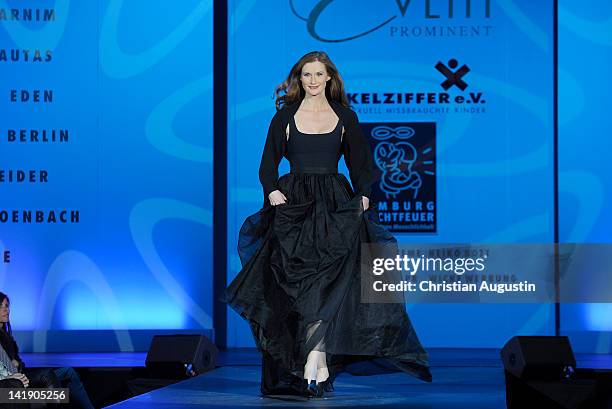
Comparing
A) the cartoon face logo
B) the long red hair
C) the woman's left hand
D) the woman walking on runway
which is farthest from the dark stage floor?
the cartoon face logo

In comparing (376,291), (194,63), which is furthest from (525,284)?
(376,291)

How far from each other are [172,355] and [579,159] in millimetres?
3585

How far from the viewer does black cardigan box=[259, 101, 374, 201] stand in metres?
4.07

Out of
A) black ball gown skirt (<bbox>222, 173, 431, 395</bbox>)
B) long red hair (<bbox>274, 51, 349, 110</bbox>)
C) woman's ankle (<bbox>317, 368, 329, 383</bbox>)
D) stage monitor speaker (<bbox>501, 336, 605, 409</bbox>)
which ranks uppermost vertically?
long red hair (<bbox>274, 51, 349, 110</bbox>)

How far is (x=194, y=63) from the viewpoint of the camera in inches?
286

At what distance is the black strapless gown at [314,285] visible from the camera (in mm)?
3807

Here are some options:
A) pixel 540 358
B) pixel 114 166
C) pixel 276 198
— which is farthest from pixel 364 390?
pixel 114 166

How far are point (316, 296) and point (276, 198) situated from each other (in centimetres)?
46

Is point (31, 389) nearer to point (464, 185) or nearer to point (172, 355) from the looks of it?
point (172, 355)

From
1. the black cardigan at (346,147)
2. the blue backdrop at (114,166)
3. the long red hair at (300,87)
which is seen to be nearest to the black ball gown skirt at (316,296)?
the black cardigan at (346,147)

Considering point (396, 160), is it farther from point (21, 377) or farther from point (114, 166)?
point (21, 377)

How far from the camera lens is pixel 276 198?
3.99 m

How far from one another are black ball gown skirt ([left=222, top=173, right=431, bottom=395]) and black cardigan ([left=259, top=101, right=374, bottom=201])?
116 mm

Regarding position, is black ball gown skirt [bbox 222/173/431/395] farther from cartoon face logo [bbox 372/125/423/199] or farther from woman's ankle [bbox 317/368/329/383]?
cartoon face logo [bbox 372/125/423/199]
